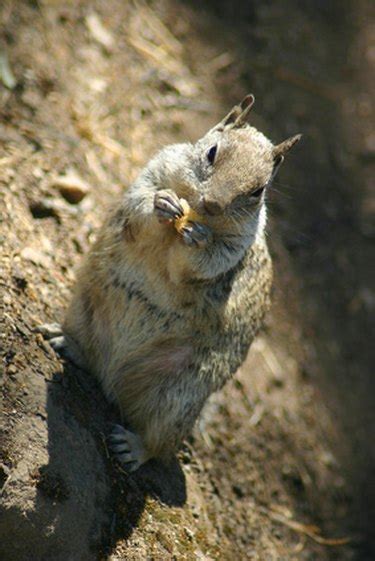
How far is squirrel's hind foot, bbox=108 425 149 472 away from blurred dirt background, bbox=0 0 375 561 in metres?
0.05

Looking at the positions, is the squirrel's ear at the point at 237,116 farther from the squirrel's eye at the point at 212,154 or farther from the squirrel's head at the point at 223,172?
the squirrel's eye at the point at 212,154

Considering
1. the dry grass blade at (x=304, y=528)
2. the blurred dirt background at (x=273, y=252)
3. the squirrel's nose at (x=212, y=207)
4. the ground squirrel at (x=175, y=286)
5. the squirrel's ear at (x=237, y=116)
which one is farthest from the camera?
the dry grass blade at (x=304, y=528)

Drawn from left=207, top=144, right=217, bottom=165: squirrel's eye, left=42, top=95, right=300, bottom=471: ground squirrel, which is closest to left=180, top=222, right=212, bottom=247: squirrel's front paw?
left=42, top=95, right=300, bottom=471: ground squirrel

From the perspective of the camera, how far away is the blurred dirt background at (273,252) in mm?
3727

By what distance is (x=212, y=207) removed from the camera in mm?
3486

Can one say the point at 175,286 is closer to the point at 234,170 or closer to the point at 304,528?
the point at 234,170

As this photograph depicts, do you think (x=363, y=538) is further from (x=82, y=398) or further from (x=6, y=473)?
(x=6, y=473)

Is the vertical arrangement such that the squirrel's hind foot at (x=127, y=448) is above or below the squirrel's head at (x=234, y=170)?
below

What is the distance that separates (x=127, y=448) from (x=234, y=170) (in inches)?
56.1

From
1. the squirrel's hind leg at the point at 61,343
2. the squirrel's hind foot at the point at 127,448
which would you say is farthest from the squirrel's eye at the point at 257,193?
the squirrel's hind foot at the point at 127,448

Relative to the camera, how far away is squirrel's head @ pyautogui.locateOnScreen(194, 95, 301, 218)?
3516mm

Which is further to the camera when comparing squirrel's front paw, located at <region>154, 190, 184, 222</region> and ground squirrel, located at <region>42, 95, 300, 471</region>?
ground squirrel, located at <region>42, 95, 300, 471</region>

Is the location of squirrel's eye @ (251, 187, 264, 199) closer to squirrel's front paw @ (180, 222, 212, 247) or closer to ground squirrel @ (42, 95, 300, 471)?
ground squirrel @ (42, 95, 300, 471)

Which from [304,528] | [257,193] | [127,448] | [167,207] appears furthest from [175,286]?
[304,528]
